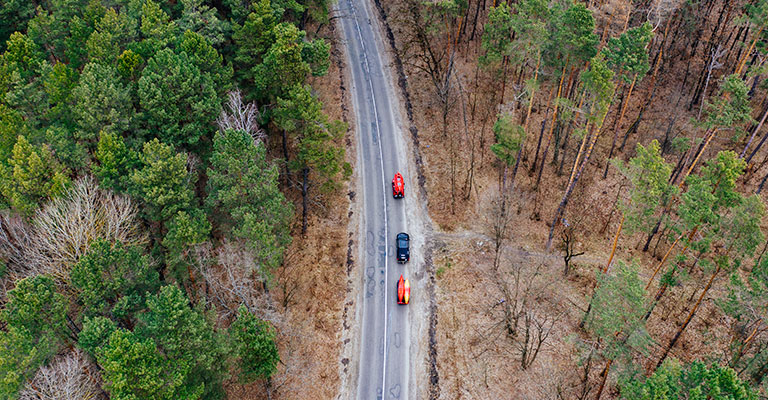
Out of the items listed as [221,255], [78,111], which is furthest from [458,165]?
[78,111]

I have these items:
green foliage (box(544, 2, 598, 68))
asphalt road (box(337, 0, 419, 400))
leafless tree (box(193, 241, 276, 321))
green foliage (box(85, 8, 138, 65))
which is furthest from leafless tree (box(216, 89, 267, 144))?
green foliage (box(544, 2, 598, 68))

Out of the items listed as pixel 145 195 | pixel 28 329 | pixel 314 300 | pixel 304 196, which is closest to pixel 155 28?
pixel 145 195

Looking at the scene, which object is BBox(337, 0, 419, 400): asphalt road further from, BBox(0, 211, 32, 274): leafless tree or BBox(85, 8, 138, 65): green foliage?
BBox(0, 211, 32, 274): leafless tree

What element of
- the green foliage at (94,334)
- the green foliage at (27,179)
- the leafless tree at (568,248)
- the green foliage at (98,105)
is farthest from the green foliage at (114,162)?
the leafless tree at (568,248)

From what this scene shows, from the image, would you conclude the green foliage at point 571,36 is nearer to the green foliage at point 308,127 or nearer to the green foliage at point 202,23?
the green foliage at point 308,127

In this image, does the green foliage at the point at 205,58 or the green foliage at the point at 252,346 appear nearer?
the green foliage at the point at 252,346
